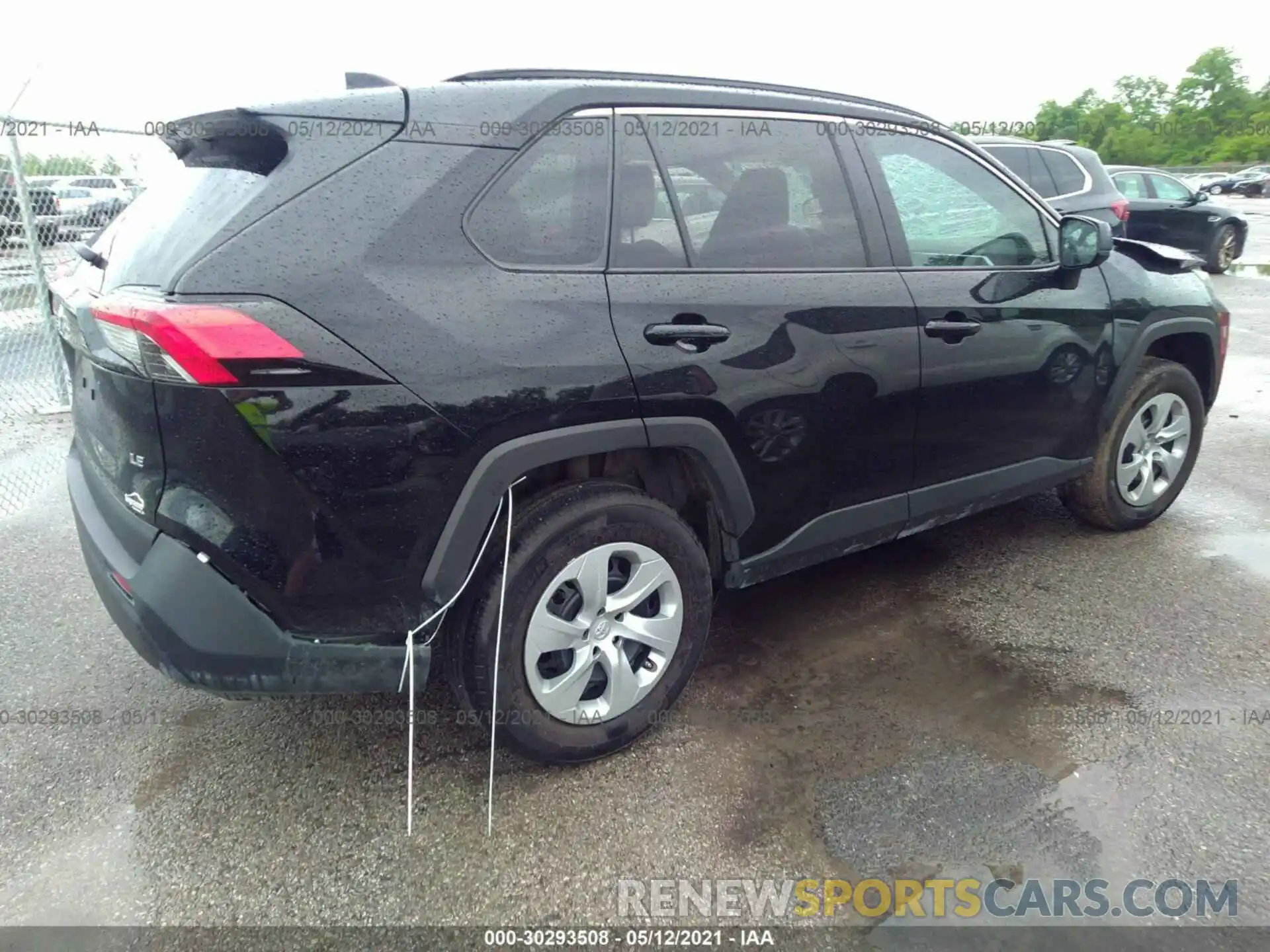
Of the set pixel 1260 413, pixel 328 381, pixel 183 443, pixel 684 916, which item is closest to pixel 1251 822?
pixel 684 916

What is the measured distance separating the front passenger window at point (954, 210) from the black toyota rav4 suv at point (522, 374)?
0.02m

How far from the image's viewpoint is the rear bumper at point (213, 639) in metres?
2.05

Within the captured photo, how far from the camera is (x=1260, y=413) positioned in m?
6.11

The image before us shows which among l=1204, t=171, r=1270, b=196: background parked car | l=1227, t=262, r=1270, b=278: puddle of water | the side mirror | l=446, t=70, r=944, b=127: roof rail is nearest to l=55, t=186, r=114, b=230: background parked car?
l=446, t=70, r=944, b=127: roof rail

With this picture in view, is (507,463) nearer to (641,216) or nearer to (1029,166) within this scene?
(641,216)

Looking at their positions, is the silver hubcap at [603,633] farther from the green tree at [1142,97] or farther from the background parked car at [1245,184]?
the green tree at [1142,97]

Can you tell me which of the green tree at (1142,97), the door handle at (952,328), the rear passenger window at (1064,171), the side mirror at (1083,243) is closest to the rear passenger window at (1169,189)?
the rear passenger window at (1064,171)

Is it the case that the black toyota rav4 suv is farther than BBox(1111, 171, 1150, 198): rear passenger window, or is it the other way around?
BBox(1111, 171, 1150, 198): rear passenger window

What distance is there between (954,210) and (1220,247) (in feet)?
43.1

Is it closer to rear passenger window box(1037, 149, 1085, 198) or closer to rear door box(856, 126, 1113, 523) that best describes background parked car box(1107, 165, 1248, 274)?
rear passenger window box(1037, 149, 1085, 198)

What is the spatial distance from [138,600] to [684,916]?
60.4 inches

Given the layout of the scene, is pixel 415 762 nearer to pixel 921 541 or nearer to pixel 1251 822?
pixel 1251 822

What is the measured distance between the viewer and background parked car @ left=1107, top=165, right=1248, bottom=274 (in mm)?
13312

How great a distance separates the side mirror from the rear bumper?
9.39ft
